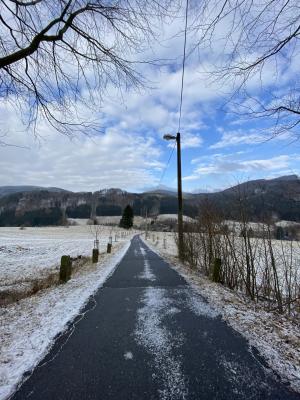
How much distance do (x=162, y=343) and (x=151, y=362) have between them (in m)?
0.65

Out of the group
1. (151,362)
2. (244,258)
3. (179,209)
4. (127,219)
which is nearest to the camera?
(151,362)

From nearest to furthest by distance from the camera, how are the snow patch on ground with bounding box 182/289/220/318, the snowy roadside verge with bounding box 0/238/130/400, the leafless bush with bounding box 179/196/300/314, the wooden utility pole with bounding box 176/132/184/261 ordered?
the snowy roadside verge with bounding box 0/238/130/400 < the snow patch on ground with bounding box 182/289/220/318 < the leafless bush with bounding box 179/196/300/314 < the wooden utility pole with bounding box 176/132/184/261

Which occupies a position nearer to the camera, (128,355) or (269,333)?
(128,355)

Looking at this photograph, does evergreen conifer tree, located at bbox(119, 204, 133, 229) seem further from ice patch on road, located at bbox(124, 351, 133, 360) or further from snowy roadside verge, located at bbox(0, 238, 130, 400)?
ice patch on road, located at bbox(124, 351, 133, 360)

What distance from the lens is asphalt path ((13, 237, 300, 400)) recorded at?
10.3 ft

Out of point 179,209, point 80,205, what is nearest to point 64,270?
point 179,209

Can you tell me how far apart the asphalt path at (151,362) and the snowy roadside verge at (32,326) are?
6.7 inches

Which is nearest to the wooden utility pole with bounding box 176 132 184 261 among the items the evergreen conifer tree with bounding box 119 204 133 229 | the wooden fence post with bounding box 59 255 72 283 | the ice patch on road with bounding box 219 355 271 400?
the wooden fence post with bounding box 59 255 72 283

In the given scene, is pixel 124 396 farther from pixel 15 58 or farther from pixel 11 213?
pixel 11 213

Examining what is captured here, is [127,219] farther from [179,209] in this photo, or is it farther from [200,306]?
[200,306]

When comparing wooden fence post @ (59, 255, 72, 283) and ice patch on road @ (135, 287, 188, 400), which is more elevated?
wooden fence post @ (59, 255, 72, 283)

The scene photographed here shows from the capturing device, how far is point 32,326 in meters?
5.32

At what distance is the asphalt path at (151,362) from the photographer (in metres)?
3.15

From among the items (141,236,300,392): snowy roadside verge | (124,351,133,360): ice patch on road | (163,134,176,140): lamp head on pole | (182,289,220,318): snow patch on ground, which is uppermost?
(163,134,176,140): lamp head on pole
